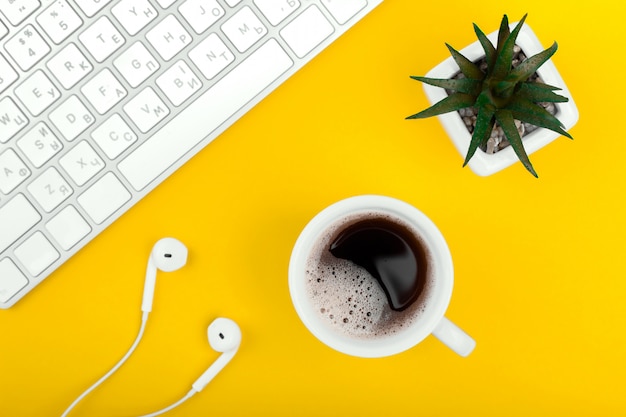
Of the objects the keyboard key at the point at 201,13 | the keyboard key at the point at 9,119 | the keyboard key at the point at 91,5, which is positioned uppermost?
the keyboard key at the point at 91,5

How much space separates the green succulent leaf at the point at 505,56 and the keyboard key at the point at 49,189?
43 centimetres

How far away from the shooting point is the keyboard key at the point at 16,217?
58 centimetres

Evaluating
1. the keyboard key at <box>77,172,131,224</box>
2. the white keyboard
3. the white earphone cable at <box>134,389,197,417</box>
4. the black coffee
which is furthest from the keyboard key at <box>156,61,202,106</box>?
the white earphone cable at <box>134,389,197,417</box>

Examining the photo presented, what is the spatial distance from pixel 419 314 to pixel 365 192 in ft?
0.50

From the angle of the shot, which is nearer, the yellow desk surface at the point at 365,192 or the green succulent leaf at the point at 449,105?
the green succulent leaf at the point at 449,105

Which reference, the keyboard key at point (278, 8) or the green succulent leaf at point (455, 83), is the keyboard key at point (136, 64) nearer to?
the keyboard key at point (278, 8)

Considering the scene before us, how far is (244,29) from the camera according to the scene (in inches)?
22.6

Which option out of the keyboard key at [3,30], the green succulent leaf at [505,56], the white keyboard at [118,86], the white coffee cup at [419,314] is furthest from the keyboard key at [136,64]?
the green succulent leaf at [505,56]

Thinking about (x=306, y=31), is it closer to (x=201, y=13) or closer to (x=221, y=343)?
(x=201, y=13)

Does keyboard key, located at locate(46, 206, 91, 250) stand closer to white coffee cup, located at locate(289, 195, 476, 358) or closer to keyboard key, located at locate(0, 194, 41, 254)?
keyboard key, located at locate(0, 194, 41, 254)

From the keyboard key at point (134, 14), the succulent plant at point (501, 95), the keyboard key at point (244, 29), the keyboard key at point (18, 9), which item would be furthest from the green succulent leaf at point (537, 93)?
the keyboard key at point (18, 9)

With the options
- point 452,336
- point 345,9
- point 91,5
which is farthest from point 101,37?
point 452,336

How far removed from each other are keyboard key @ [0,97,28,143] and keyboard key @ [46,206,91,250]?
0.09m

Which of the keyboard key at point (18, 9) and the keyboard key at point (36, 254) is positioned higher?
the keyboard key at point (18, 9)
